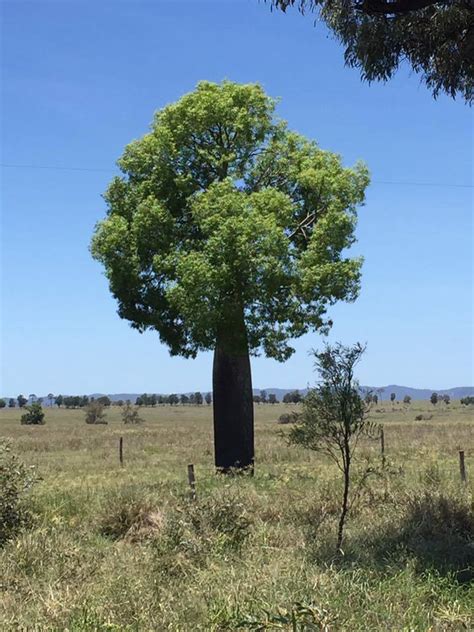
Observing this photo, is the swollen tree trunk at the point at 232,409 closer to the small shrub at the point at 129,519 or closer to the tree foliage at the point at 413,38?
the small shrub at the point at 129,519

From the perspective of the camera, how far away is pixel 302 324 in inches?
766

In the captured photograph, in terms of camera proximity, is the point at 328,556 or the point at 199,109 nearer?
the point at 328,556

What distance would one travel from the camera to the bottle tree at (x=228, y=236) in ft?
60.4

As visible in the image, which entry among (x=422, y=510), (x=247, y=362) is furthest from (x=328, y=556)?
(x=247, y=362)

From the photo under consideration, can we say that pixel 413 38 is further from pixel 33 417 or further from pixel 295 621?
pixel 33 417

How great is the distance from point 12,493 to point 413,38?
10.4 meters

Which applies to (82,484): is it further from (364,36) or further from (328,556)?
(364,36)

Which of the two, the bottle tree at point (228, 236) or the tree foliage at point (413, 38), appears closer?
the tree foliage at point (413, 38)

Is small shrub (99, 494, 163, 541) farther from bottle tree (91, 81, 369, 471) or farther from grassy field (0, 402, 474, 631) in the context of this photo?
bottle tree (91, 81, 369, 471)

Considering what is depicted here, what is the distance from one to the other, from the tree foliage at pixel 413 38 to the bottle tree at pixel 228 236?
732 cm

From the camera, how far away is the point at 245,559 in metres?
10.0

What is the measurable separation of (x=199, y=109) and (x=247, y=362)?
755 cm

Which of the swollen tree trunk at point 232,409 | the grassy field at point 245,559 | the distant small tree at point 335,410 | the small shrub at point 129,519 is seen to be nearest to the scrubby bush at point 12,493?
the grassy field at point 245,559

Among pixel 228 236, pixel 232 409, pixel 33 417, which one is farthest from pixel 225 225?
pixel 33 417
